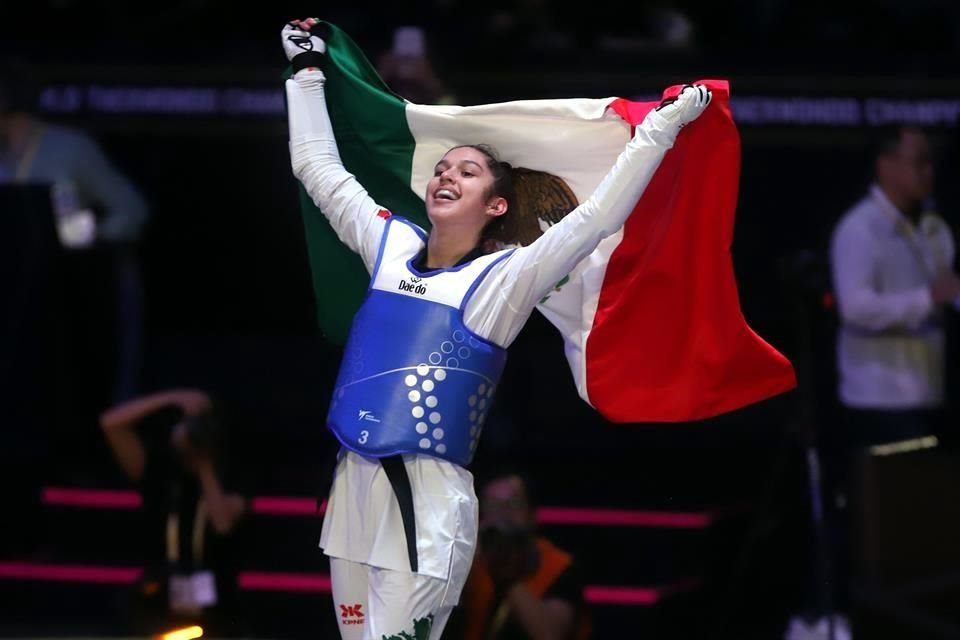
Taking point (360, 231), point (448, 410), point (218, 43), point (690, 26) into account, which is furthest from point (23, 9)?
point (448, 410)

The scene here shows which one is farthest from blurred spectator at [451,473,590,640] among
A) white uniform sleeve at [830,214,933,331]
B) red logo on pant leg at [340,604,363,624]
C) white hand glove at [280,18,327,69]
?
white hand glove at [280,18,327,69]

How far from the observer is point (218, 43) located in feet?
22.4

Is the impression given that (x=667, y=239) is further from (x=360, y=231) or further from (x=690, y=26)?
(x=690, y=26)

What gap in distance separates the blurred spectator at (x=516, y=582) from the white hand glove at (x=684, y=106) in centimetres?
157

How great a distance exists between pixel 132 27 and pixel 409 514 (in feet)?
12.3

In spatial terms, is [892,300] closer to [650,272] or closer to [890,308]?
[890,308]

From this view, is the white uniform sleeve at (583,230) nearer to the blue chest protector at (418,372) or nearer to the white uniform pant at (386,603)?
the blue chest protector at (418,372)

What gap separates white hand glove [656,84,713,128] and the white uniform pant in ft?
3.87

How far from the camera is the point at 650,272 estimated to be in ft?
14.6

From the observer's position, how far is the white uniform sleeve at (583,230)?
13.4ft

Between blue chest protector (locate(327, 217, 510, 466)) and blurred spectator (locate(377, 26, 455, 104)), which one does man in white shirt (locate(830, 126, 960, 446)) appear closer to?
blurred spectator (locate(377, 26, 455, 104))

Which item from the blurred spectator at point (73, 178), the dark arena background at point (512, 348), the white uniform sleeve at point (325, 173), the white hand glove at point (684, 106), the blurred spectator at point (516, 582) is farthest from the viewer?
the blurred spectator at point (73, 178)

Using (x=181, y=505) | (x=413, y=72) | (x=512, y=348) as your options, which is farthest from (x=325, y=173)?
(x=512, y=348)

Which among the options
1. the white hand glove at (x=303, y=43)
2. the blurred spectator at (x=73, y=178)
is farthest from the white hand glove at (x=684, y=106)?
the blurred spectator at (x=73, y=178)
